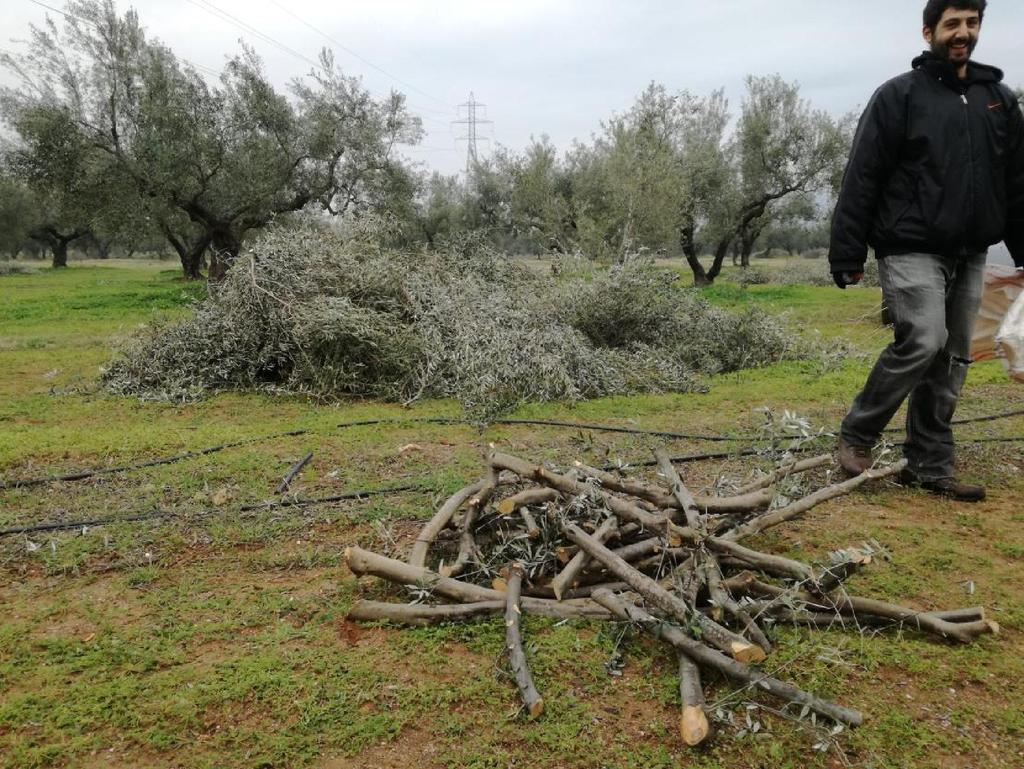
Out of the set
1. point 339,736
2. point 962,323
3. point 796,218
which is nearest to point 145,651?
point 339,736

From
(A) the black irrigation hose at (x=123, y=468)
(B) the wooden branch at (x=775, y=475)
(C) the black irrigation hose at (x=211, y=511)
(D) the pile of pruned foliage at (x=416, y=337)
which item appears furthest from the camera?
(D) the pile of pruned foliage at (x=416, y=337)

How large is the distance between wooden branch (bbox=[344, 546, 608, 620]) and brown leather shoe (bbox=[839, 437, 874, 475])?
1.95 metres

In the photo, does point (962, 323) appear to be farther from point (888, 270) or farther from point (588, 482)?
point (588, 482)

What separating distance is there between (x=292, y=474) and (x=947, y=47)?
155 inches

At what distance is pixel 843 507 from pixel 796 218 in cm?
2471

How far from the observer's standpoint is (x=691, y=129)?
76.6 feet

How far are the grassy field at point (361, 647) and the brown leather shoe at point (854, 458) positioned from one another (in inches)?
7.0

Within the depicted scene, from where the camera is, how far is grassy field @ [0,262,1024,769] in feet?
6.04

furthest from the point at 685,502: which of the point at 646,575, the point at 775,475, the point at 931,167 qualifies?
the point at 931,167

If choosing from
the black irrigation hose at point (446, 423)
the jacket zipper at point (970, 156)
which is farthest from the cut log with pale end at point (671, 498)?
the jacket zipper at point (970, 156)

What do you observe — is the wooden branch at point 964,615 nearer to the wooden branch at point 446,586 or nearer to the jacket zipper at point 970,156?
the wooden branch at point 446,586

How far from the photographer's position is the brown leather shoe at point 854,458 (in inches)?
142

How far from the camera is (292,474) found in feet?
13.2

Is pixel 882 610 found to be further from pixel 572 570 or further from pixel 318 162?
pixel 318 162
